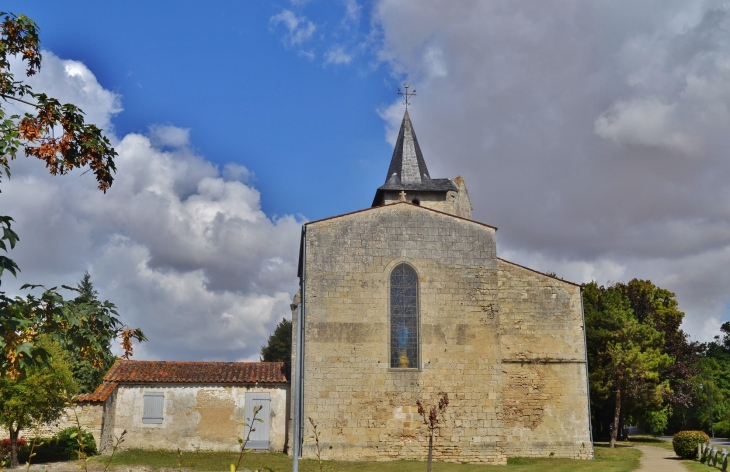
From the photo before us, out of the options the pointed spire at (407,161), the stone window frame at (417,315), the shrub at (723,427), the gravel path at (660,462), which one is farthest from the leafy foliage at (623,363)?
the shrub at (723,427)

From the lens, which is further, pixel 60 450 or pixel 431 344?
pixel 431 344

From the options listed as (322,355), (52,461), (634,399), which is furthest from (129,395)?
(634,399)

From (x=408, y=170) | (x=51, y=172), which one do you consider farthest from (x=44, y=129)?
(x=408, y=170)

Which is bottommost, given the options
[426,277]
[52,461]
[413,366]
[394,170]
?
[52,461]

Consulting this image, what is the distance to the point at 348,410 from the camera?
2166 cm

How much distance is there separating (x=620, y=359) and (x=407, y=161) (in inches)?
568

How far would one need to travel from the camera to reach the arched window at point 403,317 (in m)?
22.4

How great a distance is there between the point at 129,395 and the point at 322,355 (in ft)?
25.0

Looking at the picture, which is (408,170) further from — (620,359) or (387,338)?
(620,359)

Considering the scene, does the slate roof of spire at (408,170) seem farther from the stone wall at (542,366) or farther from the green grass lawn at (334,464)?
the green grass lawn at (334,464)

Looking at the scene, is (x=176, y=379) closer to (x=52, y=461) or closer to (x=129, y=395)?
(x=129, y=395)

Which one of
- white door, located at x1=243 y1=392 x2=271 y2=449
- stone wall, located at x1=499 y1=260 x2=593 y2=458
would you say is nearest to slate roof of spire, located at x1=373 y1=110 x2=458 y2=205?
stone wall, located at x1=499 y1=260 x2=593 y2=458

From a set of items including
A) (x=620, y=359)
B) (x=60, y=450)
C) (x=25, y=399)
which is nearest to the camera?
(x=25, y=399)

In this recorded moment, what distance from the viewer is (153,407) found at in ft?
76.6
